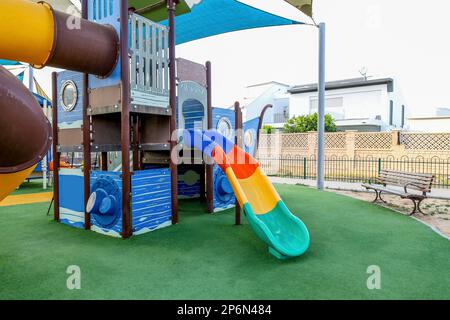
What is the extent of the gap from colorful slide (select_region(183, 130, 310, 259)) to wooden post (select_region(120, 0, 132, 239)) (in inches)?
54.3

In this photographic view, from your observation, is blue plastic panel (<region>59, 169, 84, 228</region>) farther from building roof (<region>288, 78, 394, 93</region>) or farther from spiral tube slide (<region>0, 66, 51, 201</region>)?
building roof (<region>288, 78, 394, 93</region>)

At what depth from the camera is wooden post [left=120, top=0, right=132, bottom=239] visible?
5246 millimetres

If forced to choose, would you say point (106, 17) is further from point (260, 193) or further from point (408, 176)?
point (408, 176)

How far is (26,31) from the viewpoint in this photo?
4047mm

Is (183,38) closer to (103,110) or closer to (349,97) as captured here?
(103,110)

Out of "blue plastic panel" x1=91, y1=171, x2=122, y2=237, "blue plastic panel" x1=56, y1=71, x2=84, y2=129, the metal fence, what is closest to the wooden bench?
"blue plastic panel" x1=91, y1=171, x2=122, y2=237

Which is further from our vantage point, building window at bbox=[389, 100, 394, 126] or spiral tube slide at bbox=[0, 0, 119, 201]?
building window at bbox=[389, 100, 394, 126]

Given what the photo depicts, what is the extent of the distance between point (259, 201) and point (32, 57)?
157 inches

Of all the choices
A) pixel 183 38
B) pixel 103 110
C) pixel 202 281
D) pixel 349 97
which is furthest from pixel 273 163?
pixel 202 281

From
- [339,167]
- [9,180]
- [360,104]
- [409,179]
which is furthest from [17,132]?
[360,104]

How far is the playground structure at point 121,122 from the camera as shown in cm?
420

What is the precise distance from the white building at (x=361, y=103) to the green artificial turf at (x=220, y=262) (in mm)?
22737

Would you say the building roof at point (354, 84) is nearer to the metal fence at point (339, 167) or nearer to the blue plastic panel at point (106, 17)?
the metal fence at point (339, 167)

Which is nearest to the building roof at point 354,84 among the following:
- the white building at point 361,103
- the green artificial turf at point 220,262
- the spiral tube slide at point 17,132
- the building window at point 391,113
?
the white building at point 361,103
